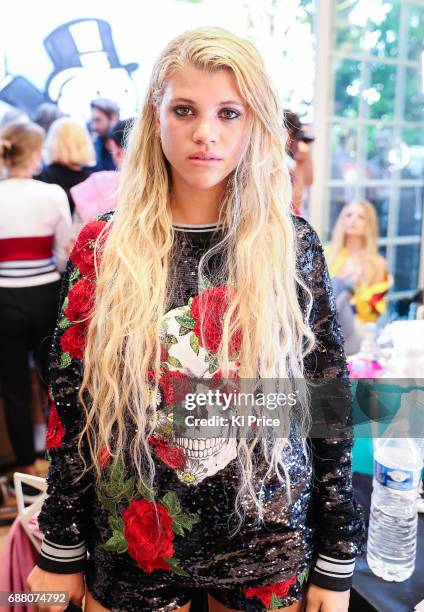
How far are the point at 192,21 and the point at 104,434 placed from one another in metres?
2.40

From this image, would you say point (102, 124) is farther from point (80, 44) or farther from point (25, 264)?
point (25, 264)

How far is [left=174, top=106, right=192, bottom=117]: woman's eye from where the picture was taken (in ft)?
2.72

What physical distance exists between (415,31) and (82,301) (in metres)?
3.39

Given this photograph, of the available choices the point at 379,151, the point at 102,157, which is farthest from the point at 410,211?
the point at 102,157

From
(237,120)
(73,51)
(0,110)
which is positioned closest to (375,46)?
(73,51)

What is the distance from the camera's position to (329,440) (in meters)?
0.92

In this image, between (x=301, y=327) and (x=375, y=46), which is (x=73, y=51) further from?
(x=301, y=327)

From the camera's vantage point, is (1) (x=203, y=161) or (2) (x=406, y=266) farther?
(2) (x=406, y=266)

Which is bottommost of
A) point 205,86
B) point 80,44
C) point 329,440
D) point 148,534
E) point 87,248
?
point 148,534

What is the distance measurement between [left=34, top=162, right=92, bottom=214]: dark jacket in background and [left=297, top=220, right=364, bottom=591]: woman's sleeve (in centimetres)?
178

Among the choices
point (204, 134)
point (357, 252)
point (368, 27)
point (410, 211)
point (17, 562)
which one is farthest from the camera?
point (410, 211)

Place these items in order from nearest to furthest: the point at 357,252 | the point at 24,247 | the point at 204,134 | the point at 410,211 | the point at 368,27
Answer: the point at 204,134 < the point at 24,247 < the point at 357,252 < the point at 368,27 < the point at 410,211

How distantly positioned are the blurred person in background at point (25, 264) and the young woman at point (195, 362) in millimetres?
1440

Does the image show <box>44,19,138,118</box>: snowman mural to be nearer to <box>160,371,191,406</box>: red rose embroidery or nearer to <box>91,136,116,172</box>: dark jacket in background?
<box>91,136,116,172</box>: dark jacket in background
